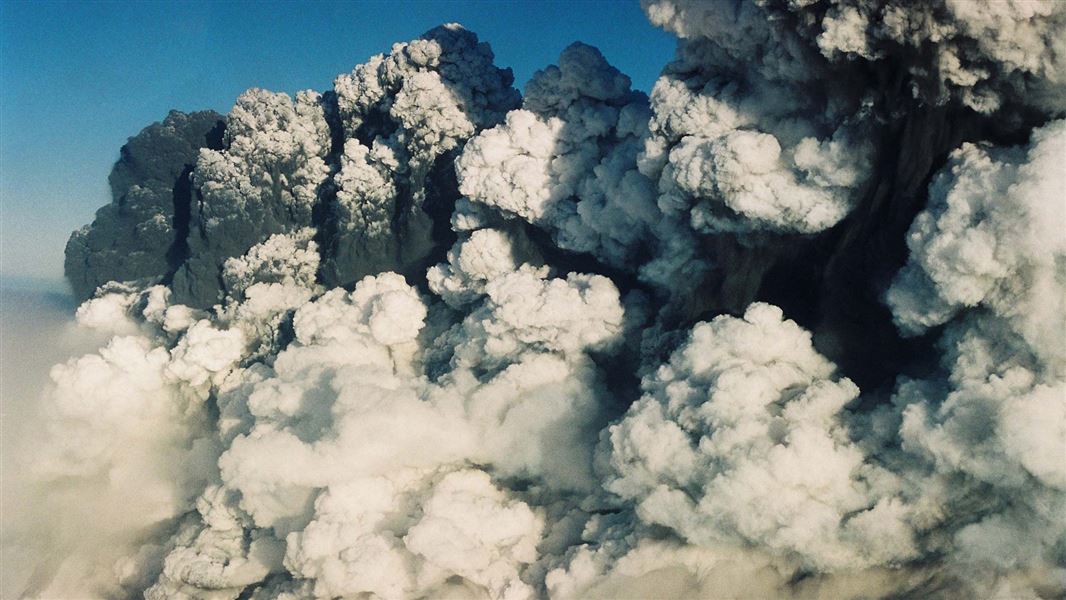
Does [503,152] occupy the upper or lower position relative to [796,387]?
upper

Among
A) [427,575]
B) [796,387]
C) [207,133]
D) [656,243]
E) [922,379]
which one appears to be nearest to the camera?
[922,379]

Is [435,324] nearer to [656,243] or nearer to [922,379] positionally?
[656,243]

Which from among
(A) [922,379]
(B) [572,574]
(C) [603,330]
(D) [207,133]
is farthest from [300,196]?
(A) [922,379]

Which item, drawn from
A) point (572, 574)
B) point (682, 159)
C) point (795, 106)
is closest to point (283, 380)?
point (572, 574)

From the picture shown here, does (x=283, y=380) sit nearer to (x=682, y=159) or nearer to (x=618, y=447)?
(x=618, y=447)

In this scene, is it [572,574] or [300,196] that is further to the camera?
[300,196]

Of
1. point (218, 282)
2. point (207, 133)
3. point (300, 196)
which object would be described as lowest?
point (218, 282)

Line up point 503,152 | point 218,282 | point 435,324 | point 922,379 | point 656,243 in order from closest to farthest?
point 922,379
point 656,243
point 503,152
point 435,324
point 218,282
